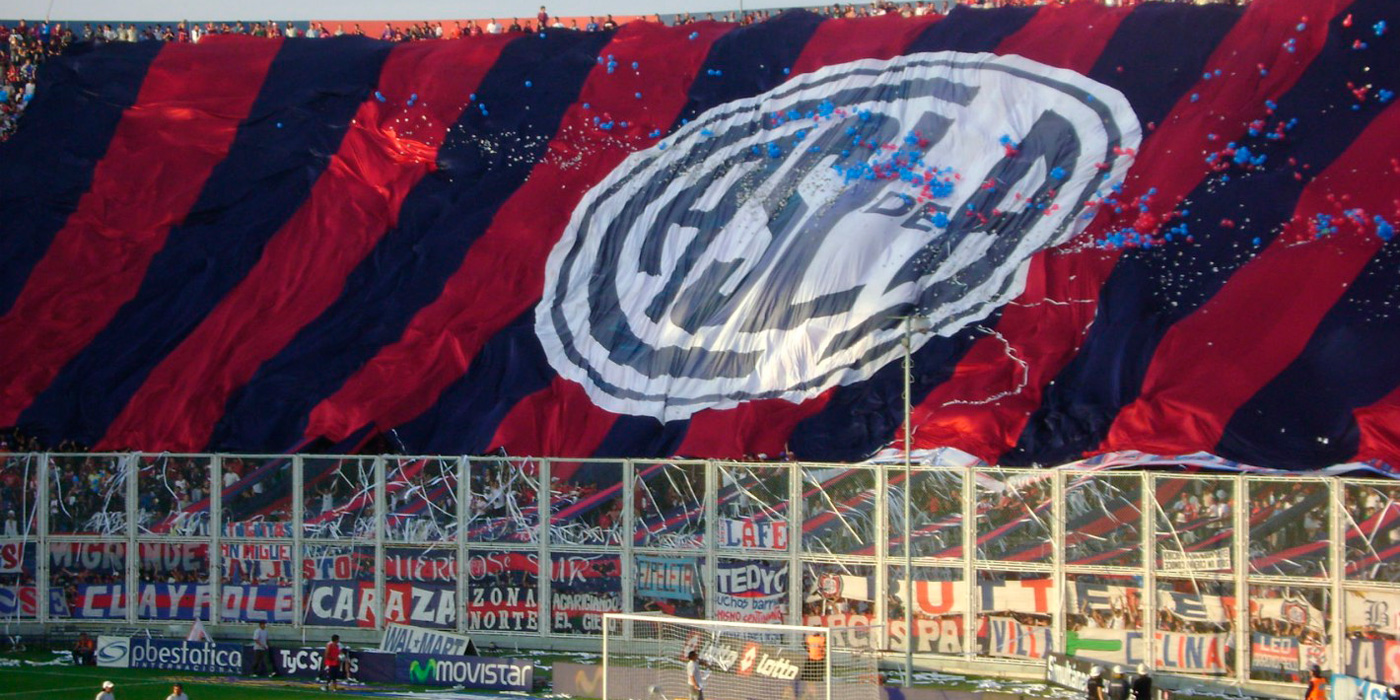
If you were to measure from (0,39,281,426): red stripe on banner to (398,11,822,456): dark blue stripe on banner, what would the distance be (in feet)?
28.0

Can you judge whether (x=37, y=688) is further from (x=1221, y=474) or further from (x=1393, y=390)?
(x=1393, y=390)

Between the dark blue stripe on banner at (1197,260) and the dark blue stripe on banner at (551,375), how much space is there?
782 centimetres

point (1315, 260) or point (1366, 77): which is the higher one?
point (1366, 77)

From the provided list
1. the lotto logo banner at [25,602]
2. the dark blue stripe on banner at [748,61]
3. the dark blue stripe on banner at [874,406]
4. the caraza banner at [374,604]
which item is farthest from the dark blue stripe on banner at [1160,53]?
the lotto logo banner at [25,602]

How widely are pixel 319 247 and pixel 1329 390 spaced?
71.6ft

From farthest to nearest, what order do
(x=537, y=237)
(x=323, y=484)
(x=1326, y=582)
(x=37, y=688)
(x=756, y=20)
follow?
(x=756, y=20) < (x=537, y=237) < (x=323, y=484) < (x=37, y=688) < (x=1326, y=582)

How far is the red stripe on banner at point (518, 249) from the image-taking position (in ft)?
101

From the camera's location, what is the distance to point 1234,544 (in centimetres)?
2461

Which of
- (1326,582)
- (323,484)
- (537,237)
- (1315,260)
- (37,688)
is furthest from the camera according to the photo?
(537,237)

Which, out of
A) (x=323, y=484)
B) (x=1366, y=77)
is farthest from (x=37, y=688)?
(x=1366, y=77)

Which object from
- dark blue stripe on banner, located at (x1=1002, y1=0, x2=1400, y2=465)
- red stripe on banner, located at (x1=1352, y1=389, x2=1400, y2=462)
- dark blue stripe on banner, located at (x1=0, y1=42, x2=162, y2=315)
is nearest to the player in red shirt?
dark blue stripe on banner, located at (x1=1002, y1=0, x2=1400, y2=465)

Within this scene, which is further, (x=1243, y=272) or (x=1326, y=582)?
(x=1243, y=272)

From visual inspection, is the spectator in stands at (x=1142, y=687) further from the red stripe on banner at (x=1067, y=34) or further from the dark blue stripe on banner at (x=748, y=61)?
the dark blue stripe on banner at (x=748, y=61)

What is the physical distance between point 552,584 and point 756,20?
15.6 metres
